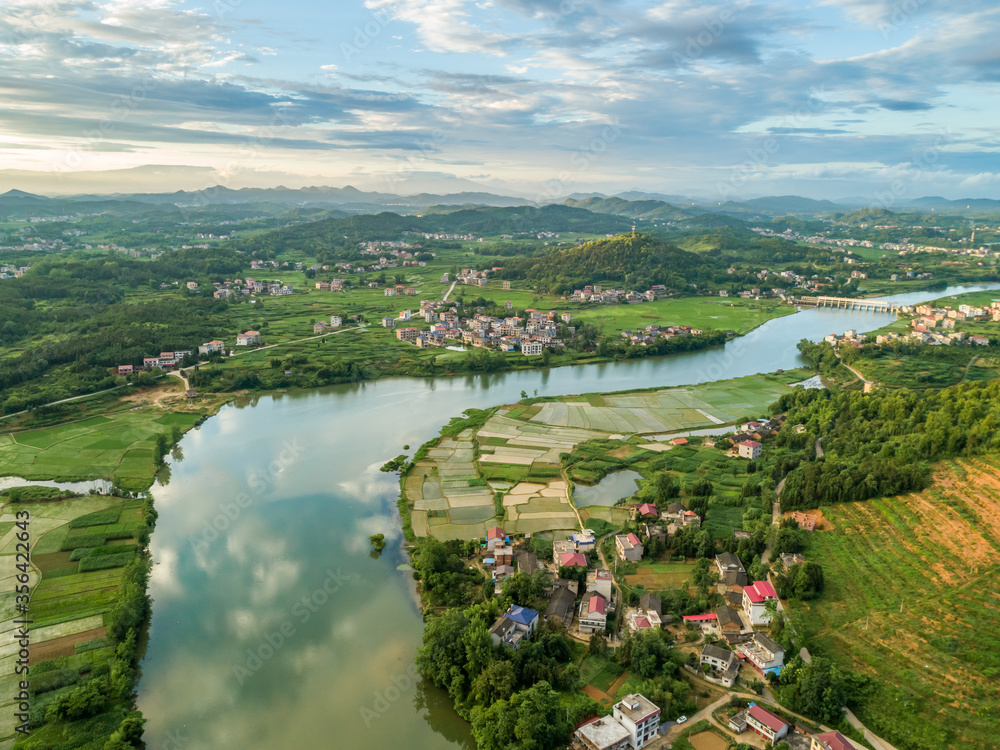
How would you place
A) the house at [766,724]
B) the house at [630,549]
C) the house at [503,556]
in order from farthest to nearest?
the house at [630,549], the house at [503,556], the house at [766,724]

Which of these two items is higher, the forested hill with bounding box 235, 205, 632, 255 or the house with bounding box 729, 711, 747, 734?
the forested hill with bounding box 235, 205, 632, 255

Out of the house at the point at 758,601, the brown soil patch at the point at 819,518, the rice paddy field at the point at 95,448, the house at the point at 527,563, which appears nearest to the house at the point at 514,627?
the house at the point at 527,563

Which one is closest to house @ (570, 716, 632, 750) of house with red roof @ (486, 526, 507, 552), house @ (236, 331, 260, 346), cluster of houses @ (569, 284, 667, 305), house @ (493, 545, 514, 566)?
house @ (493, 545, 514, 566)

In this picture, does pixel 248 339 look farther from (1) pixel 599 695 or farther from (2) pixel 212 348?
(1) pixel 599 695

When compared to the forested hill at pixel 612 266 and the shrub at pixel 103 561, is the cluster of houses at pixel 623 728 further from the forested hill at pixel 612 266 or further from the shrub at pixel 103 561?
the forested hill at pixel 612 266

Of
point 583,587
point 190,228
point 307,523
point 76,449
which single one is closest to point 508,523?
point 583,587

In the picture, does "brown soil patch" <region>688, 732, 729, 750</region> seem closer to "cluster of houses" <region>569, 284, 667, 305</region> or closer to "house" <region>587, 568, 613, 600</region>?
"house" <region>587, 568, 613, 600</region>

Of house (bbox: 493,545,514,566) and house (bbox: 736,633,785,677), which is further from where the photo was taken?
house (bbox: 493,545,514,566)
